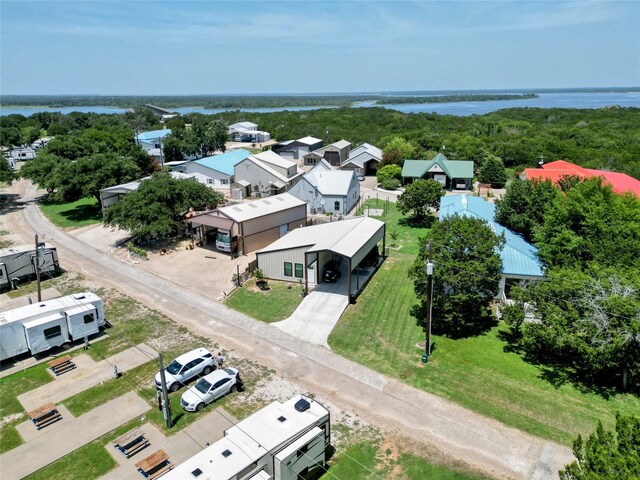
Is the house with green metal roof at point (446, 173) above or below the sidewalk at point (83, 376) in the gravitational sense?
above

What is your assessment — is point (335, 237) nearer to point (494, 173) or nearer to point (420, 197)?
point (420, 197)

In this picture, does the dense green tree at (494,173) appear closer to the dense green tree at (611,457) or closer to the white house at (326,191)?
the white house at (326,191)

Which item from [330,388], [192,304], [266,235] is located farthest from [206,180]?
[330,388]

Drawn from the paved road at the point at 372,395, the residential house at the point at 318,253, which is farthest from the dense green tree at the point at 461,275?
the paved road at the point at 372,395

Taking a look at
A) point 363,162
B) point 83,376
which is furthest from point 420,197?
point 83,376

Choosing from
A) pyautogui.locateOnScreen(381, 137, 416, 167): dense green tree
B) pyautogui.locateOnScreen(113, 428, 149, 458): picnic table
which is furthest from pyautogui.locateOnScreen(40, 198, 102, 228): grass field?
pyautogui.locateOnScreen(381, 137, 416, 167): dense green tree

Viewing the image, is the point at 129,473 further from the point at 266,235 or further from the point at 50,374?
the point at 266,235
